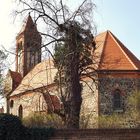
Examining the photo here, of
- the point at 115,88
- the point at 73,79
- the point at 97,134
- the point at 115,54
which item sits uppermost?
the point at 115,54

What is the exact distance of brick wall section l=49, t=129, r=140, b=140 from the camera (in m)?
17.5

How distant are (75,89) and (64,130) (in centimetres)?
478

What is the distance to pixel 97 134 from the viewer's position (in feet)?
58.1

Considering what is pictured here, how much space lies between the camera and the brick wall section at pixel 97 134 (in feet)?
57.3

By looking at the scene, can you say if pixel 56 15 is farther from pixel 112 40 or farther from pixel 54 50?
pixel 112 40

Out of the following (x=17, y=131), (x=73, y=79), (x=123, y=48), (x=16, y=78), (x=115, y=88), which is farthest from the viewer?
(x=16, y=78)

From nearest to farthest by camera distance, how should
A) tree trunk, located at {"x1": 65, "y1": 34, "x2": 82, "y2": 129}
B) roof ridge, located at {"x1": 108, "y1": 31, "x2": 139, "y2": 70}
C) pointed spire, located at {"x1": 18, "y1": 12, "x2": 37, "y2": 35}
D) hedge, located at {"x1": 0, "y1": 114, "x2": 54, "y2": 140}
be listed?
hedge, located at {"x1": 0, "y1": 114, "x2": 54, "y2": 140} < pointed spire, located at {"x1": 18, "y1": 12, "x2": 37, "y2": 35} < tree trunk, located at {"x1": 65, "y1": 34, "x2": 82, "y2": 129} < roof ridge, located at {"x1": 108, "y1": 31, "x2": 139, "y2": 70}

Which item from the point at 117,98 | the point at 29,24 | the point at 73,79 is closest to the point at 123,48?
the point at 117,98

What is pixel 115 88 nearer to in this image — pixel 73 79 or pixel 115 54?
pixel 115 54

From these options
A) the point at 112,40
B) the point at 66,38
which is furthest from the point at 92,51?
the point at 112,40

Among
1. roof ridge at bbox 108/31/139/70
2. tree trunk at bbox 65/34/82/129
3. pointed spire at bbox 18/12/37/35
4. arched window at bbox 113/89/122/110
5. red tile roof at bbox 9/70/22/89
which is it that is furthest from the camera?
red tile roof at bbox 9/70/22/89

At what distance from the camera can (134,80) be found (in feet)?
114

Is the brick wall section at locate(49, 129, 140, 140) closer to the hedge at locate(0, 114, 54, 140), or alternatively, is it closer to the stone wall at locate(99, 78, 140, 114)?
the hedge at locate(0, 114, 54, 140)

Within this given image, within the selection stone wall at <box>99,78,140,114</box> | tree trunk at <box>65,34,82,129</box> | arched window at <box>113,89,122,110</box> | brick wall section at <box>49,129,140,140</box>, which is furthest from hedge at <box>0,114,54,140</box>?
arched window at <box>113,89,122,110</box>
